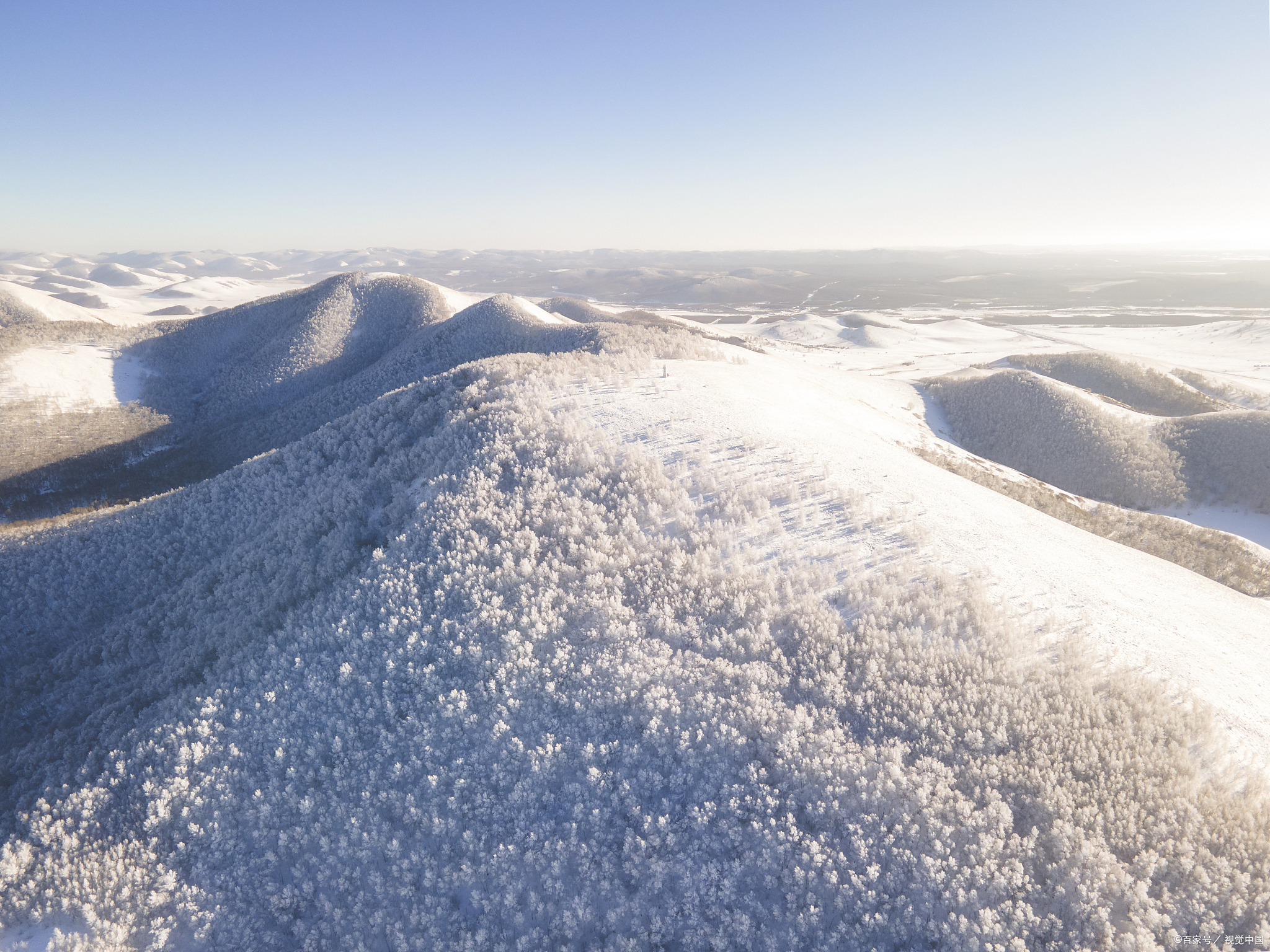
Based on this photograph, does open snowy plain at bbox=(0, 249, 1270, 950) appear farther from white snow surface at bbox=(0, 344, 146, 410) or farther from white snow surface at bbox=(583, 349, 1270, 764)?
white snow surface at bbox=(0, 344, 146, 410)

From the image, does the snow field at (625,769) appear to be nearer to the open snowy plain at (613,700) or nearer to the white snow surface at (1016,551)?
the open snowy plain at (613,700)

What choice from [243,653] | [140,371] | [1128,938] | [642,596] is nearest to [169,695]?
[243,653]

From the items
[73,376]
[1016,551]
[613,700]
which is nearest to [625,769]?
[613,700]

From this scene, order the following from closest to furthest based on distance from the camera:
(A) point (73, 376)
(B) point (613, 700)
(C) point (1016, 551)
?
(B) point (613, 700), (C) point (1016, 551), (A) point (73, 376)

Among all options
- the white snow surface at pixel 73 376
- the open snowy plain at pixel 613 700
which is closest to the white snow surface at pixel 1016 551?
the open snowy plain at pixel 613 700

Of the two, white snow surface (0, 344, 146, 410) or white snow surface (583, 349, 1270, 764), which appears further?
white snow surface (0, 344, 146, 410)

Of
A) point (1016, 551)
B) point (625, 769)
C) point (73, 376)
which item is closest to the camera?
point (625, 769)

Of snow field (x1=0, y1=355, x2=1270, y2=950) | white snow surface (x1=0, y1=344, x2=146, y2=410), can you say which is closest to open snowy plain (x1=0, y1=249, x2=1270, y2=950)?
snow field (x1=0, y1=355, x2=1270, y2=950)

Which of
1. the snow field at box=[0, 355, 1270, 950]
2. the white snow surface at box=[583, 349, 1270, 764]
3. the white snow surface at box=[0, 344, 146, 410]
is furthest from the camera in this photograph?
the white snow surface at box=[0, 344, 146, 410]

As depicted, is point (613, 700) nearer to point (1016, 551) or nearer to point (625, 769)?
point (625, 769)
